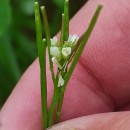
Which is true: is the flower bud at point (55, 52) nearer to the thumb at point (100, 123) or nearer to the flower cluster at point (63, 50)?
the flower cluster at point (63, 50)

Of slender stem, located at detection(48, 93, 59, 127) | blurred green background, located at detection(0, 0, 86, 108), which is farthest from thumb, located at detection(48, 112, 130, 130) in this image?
blurred green background, located at detection(0, 0, 86, 108)

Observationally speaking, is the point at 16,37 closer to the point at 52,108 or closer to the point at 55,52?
the point at 52,108

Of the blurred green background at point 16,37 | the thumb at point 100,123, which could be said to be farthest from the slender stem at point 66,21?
the blurred green background at point 16,37

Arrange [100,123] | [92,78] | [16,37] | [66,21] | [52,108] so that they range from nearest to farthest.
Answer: [66,21], [52,108], [100,123], [92,78], [16,37]

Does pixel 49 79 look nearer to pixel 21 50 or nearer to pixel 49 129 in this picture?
pixel 49 129

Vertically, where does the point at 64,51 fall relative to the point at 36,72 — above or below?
above

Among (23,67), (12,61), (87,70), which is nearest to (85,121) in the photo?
(87,70)

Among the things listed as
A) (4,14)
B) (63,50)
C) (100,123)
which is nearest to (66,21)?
(63,50)

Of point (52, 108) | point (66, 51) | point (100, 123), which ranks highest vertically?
point (66, 51)
